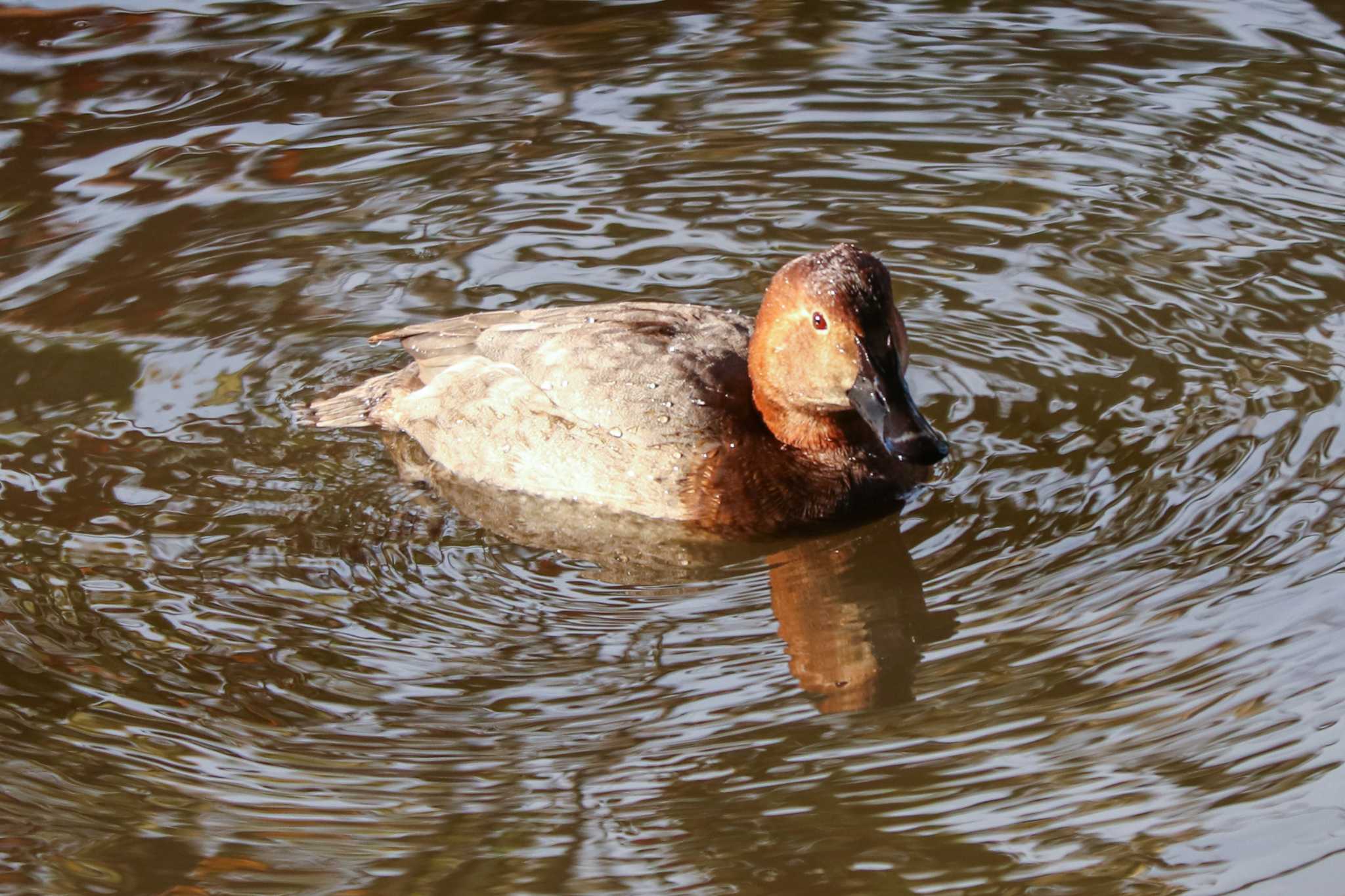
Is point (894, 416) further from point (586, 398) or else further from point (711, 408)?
point (586, 398)

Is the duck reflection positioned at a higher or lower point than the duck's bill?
lower

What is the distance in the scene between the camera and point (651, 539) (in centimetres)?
627

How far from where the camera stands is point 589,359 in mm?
6395

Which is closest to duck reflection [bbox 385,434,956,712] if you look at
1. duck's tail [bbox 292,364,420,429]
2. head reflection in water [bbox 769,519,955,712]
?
head reflection in water [bbox 769,519,955,712]

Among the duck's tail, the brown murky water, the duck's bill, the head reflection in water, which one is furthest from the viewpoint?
the duck's tail

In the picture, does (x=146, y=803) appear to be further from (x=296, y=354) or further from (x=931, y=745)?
(x=296, y=354)

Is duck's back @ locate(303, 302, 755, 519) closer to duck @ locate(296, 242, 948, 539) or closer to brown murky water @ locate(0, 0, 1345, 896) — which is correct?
duck @ locate(296, 242, 948, 539)

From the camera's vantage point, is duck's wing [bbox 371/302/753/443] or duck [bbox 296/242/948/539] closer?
duck [bbox 296/242/948/539]

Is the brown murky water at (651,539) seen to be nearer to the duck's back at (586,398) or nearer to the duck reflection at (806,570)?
the duck reflection at (806,570)

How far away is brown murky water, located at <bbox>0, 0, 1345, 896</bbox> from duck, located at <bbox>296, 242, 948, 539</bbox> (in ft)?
0.72

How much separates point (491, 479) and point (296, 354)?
4.54ft

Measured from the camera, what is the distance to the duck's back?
6.29m

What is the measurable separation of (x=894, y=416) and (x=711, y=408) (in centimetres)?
84

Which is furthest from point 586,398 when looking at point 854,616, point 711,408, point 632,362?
point 854,616
